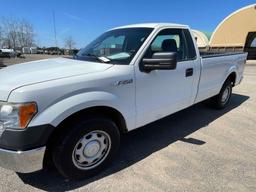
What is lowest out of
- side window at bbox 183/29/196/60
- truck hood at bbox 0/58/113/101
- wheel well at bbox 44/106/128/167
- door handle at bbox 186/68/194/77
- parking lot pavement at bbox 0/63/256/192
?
parking lot pavement at bbox 0/63/256/192

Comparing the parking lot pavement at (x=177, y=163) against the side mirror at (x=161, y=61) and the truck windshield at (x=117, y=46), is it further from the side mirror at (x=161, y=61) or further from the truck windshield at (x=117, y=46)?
the truck windshield at (x=117, y=46)

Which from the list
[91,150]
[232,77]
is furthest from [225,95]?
[91,150]

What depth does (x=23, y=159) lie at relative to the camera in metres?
2.43

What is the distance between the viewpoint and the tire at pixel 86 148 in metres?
2.68

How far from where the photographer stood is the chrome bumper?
240 cm

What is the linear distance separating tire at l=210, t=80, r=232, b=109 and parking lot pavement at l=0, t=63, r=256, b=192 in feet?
2.46

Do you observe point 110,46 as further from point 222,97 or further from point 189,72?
point 222,97

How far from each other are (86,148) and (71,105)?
664mm

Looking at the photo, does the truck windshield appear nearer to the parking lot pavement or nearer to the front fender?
the front fender

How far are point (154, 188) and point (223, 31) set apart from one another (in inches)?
1332

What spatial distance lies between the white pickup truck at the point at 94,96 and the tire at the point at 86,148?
1 centimetres

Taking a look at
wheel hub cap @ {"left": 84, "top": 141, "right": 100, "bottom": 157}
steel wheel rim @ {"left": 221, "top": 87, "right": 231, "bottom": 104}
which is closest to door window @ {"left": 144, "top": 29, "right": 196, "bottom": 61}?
wheel hub cap @ {"left": 84, "top": 141, "right": 100, "bottom": 157}

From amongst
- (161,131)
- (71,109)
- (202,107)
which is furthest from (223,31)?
(71,109)

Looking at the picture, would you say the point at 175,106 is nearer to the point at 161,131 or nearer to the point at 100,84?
the point at 161,131
